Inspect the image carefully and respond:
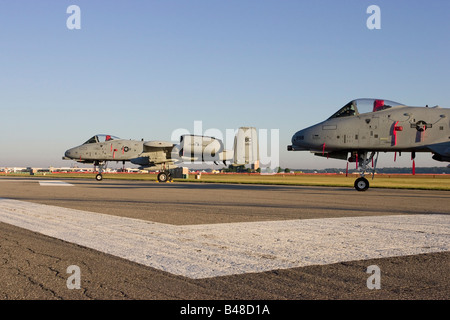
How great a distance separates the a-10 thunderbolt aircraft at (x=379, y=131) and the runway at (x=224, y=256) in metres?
10.5

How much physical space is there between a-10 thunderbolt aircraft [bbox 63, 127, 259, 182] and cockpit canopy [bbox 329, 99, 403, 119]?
18.1m

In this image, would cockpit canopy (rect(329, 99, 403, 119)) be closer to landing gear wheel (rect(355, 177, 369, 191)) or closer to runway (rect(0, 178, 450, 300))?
landing gear wheel (rect(355, 177, 369, 191))

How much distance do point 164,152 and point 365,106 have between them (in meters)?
21.3

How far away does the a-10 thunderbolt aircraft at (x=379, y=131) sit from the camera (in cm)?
2016

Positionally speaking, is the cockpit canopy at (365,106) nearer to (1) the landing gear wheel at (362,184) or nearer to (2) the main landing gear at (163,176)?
(1) the landing gear wheel at (362,184)

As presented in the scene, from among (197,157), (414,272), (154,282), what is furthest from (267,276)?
(197,157)

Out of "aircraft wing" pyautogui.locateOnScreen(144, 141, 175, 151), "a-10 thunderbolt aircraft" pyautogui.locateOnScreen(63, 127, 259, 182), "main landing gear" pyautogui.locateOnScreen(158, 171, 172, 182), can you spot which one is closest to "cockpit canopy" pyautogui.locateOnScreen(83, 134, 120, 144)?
"a-10 thunderbolt aircraft" pyautogui.locateOnScreen(63, 127, 259, 182)

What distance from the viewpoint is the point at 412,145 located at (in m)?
20.4

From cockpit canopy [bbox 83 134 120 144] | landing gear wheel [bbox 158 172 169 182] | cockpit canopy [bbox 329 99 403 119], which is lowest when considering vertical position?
landing gear wheel [bbox 158 172 169 182]

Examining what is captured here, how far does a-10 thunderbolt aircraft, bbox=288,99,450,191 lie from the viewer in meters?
20.2

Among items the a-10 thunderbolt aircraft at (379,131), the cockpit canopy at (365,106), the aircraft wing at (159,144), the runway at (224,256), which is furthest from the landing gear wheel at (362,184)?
the aircraft wing at (159,144)

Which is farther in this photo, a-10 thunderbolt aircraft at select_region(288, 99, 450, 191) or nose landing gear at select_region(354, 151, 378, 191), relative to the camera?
nose landing gear at select_region(354, 151, 378, 191)

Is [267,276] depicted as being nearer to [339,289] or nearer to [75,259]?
[339,289]

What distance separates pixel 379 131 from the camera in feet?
67.2
